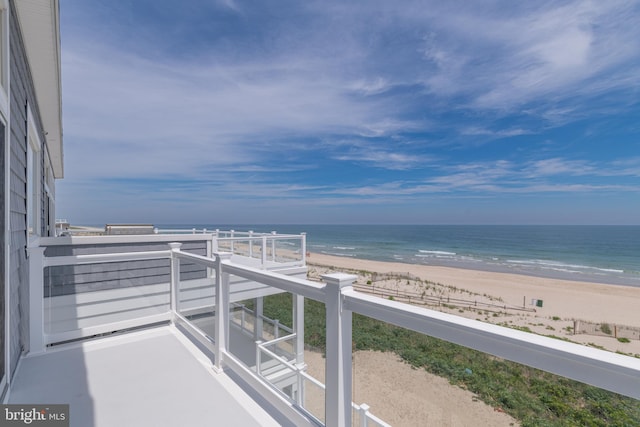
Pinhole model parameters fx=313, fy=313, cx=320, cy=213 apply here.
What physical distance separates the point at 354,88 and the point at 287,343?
885 inches

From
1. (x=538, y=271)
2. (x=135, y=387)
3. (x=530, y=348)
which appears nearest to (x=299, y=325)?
(x=530, y=348)

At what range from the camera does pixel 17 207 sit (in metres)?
2.69

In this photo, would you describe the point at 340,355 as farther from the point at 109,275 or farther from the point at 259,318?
the point at 109,275

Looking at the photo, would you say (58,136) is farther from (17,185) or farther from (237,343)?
(237,343)

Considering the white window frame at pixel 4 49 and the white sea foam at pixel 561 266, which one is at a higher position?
the white window frame at pixel 4 49

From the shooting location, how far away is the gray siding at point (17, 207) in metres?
2.48

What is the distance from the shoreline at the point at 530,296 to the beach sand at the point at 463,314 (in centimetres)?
2

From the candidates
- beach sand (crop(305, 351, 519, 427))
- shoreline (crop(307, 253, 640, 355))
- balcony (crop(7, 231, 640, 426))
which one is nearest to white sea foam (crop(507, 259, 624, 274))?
shoreline (crop(307, 253, 640, 355))

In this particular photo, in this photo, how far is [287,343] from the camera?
2.17 meters

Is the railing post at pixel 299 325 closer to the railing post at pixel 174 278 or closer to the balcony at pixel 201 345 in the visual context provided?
the balcony at pixel 201 345

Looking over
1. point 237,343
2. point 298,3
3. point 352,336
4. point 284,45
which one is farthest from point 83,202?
point 352,336

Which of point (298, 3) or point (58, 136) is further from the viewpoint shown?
point (298, 3)

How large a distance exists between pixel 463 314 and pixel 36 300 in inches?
658

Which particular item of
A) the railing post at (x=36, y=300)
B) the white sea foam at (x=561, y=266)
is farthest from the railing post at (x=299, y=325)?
the white sea foam at (x=561, y=266)
